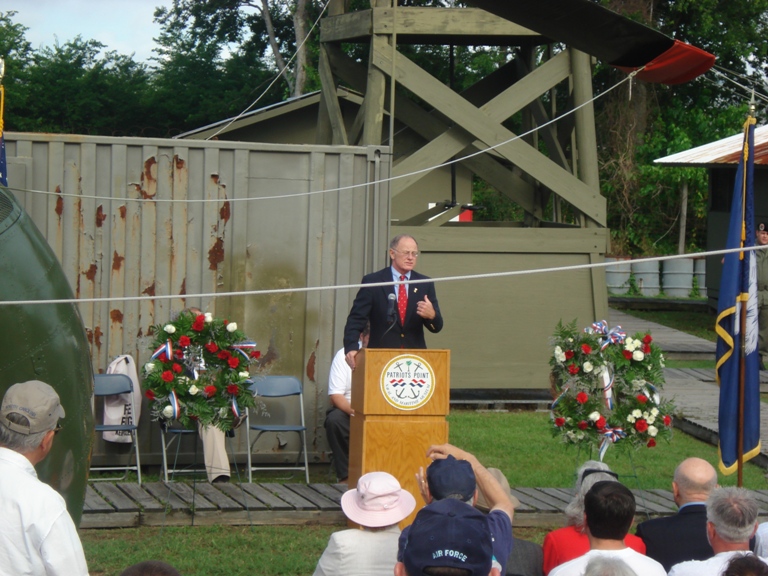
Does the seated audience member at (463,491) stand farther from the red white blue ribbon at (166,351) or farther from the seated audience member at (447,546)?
the red white blue ribbon at (166,351)

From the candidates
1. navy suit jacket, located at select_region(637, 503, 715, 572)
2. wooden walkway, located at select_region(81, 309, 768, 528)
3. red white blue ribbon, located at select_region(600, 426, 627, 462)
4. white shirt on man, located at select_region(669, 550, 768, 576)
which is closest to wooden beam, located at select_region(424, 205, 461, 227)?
wooden walkway, located at select_region(81, 309, 768, 528)

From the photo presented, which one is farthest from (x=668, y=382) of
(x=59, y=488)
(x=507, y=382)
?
(x=59, y=488)

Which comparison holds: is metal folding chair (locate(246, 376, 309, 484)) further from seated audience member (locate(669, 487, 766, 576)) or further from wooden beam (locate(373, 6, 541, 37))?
seated audience member (locate(669, 487, 766, 576))

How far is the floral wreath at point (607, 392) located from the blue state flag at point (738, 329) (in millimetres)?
597

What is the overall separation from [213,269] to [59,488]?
458 centimetres

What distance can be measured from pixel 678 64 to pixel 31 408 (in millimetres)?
5218

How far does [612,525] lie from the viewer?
14.4 ft

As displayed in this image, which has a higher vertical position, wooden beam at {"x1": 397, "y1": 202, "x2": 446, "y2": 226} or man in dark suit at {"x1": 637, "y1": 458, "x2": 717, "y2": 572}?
wooden beam at {"x1": 397, "y1": 202, "x2": 446, "y2": 226}

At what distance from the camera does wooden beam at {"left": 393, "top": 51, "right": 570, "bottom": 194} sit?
12.6 metres

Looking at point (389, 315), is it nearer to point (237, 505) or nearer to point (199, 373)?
point (199, 373)

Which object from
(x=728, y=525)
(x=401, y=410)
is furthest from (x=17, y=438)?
(x=401, y=410)

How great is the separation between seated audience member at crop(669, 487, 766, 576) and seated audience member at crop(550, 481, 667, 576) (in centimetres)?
14

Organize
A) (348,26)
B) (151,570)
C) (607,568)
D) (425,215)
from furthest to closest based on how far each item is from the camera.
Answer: (425,215) < (348,26) < (607,568) < (151,570)

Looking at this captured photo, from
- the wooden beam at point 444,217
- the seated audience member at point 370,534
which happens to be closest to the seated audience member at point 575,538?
the seated audience member at point 370,534
